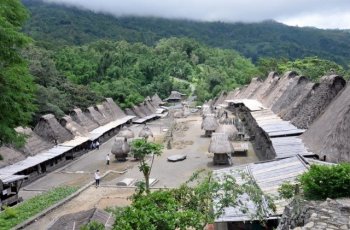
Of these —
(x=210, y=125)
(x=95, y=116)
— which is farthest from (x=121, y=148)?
(x=95, y=116)

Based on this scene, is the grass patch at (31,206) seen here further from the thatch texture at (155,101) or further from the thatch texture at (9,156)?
the thatch texture at (155,101)

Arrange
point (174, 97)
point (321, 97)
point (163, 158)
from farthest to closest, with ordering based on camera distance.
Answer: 1. point (174, 97)
2. point (163, 158)
3. point (321, 97)

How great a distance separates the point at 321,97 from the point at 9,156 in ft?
61.5

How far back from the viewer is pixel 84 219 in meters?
13.7

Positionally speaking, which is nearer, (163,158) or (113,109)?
(163,158)

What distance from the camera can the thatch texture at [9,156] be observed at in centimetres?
2499

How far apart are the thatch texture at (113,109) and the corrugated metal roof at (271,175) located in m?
35.0

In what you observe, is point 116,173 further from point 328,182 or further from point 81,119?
point 328,182

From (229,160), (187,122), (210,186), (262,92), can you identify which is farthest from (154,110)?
(210,186)

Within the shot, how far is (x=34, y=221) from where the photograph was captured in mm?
17953

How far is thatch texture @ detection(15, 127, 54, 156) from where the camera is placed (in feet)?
91.0

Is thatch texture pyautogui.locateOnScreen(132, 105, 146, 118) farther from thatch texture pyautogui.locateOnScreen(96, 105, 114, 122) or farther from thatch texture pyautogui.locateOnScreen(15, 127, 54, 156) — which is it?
thatch texture pyautogui.locateOnScreen(15, 127, 54, 156)

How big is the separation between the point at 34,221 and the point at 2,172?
648cm

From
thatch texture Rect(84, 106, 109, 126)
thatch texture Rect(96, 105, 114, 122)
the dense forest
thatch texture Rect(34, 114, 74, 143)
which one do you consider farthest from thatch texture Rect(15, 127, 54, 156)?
thatch texture Rect(96, 105, 114, 122)
